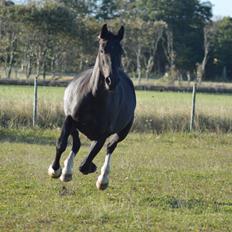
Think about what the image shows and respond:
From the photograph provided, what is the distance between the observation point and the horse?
23.7ft

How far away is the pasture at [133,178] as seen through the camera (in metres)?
7.24

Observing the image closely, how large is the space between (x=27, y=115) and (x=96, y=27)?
28.1 m

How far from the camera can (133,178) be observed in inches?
415

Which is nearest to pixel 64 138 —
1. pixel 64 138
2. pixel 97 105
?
pixel 64 138

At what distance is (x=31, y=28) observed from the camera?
40.0 metres

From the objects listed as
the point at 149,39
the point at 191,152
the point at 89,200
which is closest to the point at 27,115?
the point at 191,152

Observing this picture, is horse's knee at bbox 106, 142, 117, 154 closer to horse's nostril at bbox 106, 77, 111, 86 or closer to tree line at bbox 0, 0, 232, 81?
horse's nostril at bbox 106, 77, 111, 86

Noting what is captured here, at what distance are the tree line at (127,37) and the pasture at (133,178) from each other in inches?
693

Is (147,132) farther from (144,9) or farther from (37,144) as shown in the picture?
(144,9)

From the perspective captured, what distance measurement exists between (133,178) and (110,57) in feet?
12.7

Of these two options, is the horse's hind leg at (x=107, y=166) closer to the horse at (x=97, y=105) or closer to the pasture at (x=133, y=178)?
the horse at (x=97, y=105)

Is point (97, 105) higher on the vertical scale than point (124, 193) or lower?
higher

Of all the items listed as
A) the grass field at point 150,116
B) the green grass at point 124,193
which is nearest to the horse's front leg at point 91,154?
the green grass at point 124,193

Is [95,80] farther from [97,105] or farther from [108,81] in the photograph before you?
[108,81]
